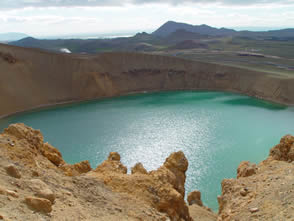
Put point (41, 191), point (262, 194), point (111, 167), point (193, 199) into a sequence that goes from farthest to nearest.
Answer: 1. point (193, 199)
2. point (111, 167)
3. point (262, 194)
4. point (41, 191)

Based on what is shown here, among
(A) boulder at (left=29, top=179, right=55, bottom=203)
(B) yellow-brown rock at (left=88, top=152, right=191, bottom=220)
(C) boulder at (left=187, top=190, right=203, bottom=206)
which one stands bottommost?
(A) boulder at (left=29, top=179, right=55, bottom=203)

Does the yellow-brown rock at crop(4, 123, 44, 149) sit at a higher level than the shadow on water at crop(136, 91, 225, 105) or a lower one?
lower

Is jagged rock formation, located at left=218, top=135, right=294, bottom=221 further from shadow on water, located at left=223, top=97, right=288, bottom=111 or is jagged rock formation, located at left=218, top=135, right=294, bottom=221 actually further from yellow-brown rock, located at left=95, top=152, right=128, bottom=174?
shadow on water, located at left=223, top=97, right=288, bottom=111

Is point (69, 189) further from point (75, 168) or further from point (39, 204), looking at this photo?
point (75, 168)

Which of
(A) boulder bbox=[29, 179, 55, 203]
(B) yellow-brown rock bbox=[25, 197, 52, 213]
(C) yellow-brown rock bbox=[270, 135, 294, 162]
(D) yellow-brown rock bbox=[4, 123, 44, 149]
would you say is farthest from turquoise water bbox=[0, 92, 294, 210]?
(B) yellow-brown rock bbox=[25, 197, 52, 213]

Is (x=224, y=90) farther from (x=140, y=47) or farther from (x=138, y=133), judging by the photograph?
(x=140, y=47)

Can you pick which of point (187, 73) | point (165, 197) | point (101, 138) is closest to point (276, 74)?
point (187, 73)

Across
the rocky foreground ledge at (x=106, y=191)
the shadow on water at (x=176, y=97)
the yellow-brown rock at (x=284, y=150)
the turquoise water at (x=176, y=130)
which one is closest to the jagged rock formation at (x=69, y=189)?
the rocky foreground ledge at (x=106, y=191)

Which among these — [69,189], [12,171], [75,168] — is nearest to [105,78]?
[75,168]
